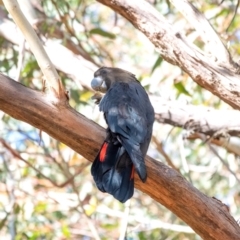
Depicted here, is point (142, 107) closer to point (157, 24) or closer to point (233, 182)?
point (157, 24)

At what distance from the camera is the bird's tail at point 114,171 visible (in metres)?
1.82

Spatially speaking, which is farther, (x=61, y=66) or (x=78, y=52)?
(x=78, y=52)

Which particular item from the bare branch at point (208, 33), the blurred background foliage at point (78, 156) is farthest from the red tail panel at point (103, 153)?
the blurred background foliage at point (78, 156)

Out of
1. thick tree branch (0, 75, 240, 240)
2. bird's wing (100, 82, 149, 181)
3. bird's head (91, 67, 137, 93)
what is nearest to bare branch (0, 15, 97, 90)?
bird's head (91, 67, 137, 93)

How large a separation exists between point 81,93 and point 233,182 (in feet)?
3.07

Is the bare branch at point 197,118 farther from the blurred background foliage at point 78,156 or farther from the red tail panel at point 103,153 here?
the red tail panel at point 103,153

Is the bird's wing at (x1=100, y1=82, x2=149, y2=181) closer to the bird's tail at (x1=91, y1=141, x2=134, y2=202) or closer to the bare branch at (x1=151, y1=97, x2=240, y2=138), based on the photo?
the bird's tail at (x1=91, y1=141, x2=134, y2=202)

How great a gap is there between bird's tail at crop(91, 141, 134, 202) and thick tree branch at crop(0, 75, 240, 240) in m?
0.06

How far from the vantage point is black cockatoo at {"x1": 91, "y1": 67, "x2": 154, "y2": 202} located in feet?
5.98

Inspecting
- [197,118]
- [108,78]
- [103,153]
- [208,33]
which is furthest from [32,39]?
[197,118]

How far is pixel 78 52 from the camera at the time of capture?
11.1 feet

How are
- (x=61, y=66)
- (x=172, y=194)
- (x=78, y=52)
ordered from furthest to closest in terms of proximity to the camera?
(x=78, y=52)
(x=61, y=66)
(x=172, y=194)

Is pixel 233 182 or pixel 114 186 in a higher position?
pixel 233 182

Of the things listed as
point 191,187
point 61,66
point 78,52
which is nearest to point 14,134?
point 78,52
